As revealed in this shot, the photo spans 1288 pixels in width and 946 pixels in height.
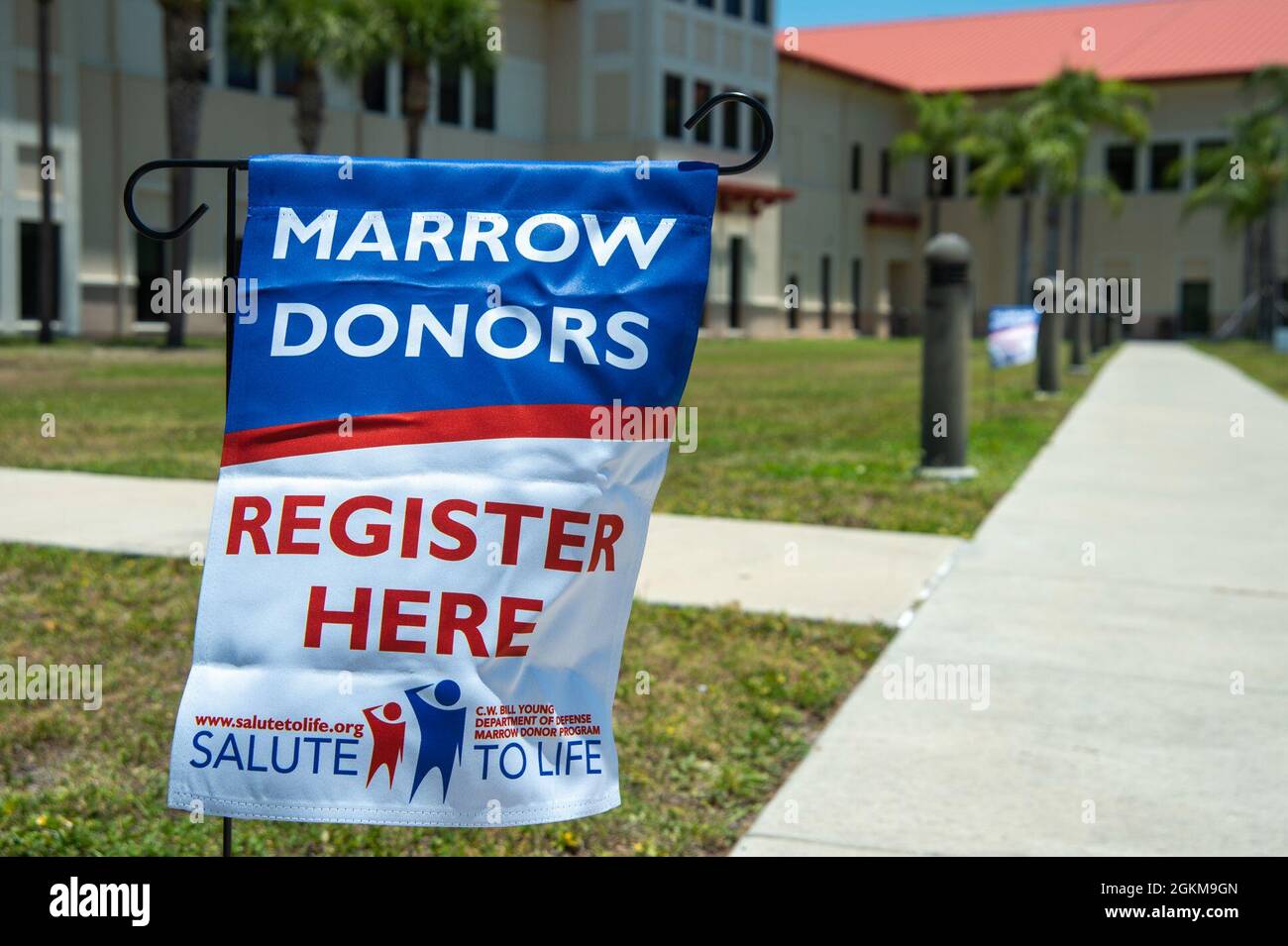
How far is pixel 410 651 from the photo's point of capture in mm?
2514

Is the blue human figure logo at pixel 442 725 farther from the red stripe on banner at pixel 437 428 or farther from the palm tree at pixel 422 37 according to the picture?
the palm tree at pixel 422 37

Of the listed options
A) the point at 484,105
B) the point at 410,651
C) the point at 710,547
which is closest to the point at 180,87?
the point at 484,105

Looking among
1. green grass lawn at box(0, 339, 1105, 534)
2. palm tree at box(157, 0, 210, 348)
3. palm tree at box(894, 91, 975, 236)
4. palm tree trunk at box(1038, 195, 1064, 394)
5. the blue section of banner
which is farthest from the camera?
palm tree at box(894, 91, 975, 236)

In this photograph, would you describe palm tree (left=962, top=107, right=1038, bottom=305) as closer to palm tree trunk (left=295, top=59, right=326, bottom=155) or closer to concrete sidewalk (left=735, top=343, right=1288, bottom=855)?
palm tree trunk (left=295, top=59, right=326, bottom=155)

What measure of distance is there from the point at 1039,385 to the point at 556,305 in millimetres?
19175

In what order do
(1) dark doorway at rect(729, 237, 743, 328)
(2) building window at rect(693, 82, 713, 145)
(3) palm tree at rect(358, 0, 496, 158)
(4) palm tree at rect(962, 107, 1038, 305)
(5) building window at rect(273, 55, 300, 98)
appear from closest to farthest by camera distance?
(3) palm tree at rect(358, 0, 496, 158), (5) building window at rect(273, 55, 300, 98), (2) building window at rect(693, 82, 713, 145), (1) dark doorway at rect(729, 237, 743, 328), (4) palm tree at rect(962, 107, 1038, 305)

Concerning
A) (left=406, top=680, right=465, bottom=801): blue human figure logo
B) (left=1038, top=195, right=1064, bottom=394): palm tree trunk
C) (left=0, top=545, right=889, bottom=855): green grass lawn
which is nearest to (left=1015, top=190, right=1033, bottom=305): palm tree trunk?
(left=1038, top=195, right=1064, bottom=394): palm tree trunk

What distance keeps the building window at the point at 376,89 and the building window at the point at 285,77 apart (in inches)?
112

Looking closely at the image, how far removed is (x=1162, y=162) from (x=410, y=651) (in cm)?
6654

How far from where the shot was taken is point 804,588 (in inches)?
278

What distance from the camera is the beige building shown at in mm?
32750

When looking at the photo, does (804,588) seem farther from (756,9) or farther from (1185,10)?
(1185,10)

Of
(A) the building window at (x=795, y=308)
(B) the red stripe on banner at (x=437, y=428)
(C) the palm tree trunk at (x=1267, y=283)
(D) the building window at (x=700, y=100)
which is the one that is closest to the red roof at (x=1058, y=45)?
(C) the palm tree trunk at (x=1267, y=283)
